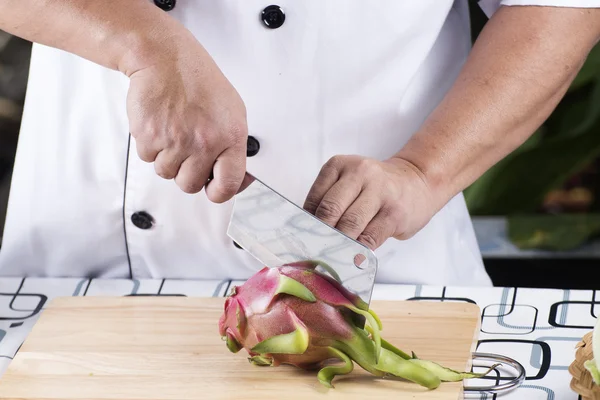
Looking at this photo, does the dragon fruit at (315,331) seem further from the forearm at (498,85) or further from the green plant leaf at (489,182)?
the green plant leaf at (489,182)

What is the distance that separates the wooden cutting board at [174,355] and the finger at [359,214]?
0.11 meters

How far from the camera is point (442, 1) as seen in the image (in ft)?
3.94

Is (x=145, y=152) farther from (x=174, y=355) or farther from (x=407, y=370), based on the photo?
(x=407, y=370)

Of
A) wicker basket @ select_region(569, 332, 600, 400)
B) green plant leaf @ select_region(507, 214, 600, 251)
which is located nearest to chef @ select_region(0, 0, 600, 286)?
wicker basket @ select_region(569, 332, 600, 400)

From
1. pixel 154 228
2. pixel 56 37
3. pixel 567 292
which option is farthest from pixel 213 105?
pixel 567 292

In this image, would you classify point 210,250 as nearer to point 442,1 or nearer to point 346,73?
point 346,73

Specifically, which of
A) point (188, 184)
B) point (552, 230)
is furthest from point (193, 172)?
point (552, 230)

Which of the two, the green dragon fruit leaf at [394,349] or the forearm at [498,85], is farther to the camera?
the forearm at [498,85]

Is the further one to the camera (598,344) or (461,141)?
Result: (461,141)

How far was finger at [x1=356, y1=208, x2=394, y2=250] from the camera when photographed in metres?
1.07

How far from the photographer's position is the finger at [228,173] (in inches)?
37.3

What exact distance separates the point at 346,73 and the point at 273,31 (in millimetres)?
113

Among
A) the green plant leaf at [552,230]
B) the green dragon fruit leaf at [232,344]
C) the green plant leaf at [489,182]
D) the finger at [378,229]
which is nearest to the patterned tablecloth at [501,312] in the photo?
the finger at [378,229]

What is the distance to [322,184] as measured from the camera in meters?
1.05
